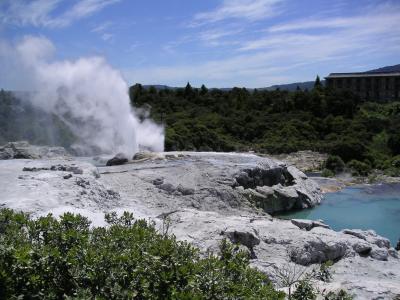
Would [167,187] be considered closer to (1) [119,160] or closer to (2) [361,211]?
(1) [119,160]

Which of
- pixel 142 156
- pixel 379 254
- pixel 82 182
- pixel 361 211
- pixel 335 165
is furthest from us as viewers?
pixel 335 165

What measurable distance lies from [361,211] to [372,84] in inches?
2367

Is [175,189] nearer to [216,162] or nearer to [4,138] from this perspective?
→ [216,162]

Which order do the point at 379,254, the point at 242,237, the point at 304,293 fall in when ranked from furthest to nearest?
the point at 379,254 → the point at 242,237 → the point at 304,293

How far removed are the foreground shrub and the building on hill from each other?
232ft

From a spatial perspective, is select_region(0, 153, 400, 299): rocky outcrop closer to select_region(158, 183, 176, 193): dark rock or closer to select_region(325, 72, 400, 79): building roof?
select_region(158, 183, 176, 193): dark rock

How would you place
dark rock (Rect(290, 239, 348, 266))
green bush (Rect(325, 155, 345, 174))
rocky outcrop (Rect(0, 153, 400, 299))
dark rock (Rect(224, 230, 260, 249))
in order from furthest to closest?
green bush (Rect(325, 155, 345, 174)) < dark rock (Rect(290, 239, 348, 266)) < dark rock (Rect(224, 230, 260, 249)) < rocky outcrop (Rect(0, 153, 400, 299))

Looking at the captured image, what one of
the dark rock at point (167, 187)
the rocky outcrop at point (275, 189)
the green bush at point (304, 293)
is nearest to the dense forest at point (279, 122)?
the rocky outcrop at point (275, 189)

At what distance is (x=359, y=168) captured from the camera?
33.0 metres

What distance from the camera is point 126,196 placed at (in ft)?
43.6

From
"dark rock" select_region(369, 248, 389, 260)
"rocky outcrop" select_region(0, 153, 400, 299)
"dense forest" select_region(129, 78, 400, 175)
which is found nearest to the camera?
"rocky outcrop" select_region(0, 153, 400, 299)

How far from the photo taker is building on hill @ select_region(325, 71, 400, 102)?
72.4m

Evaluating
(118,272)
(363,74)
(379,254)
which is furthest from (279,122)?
(118,272)

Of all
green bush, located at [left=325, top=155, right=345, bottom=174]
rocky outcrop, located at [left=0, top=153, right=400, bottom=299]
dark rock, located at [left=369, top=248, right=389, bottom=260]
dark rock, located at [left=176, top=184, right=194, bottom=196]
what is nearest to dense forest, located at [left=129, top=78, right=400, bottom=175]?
green bush, located at [left=325, top=155, right=345, bottom=174]
